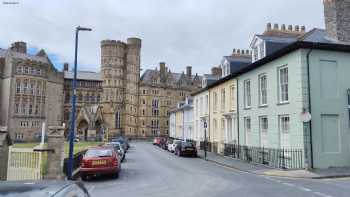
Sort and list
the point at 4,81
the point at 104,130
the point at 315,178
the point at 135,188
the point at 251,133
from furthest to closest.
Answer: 1. the point at 104,130
2. the point at 4,81
3. the point at 251,133
4. the point at 315,178
5. the point at 135,188

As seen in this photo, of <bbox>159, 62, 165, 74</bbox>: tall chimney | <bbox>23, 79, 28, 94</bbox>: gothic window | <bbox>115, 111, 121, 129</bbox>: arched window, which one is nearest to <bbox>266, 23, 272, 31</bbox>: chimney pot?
<bbox>23, 79, 28, 94</bbox>: gothic window

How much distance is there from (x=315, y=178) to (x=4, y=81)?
7603 cm

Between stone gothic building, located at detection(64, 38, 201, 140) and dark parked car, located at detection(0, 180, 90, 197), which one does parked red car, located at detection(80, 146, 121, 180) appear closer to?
dark parked car, located at detection(0, 180, 90, 197)

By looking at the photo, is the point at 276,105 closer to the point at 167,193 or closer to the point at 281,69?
the point at 281,69

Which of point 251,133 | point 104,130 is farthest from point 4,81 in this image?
point 251,133

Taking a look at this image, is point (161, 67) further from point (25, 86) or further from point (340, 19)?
point (340, 19)

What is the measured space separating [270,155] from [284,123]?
2.47 m

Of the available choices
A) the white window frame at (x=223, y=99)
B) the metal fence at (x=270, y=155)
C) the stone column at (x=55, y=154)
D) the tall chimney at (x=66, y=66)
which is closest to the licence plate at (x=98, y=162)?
the stone column at (x=55, y=154)

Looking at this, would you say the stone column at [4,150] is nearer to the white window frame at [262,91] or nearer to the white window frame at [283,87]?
the white window frame at [283,87]

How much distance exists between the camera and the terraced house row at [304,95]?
1839cm

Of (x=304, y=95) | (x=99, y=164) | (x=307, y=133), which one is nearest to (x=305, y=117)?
(x=307, y=133)

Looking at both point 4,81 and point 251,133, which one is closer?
point 251,133

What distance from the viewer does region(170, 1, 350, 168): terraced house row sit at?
18391 mm

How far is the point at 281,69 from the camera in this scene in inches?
830
